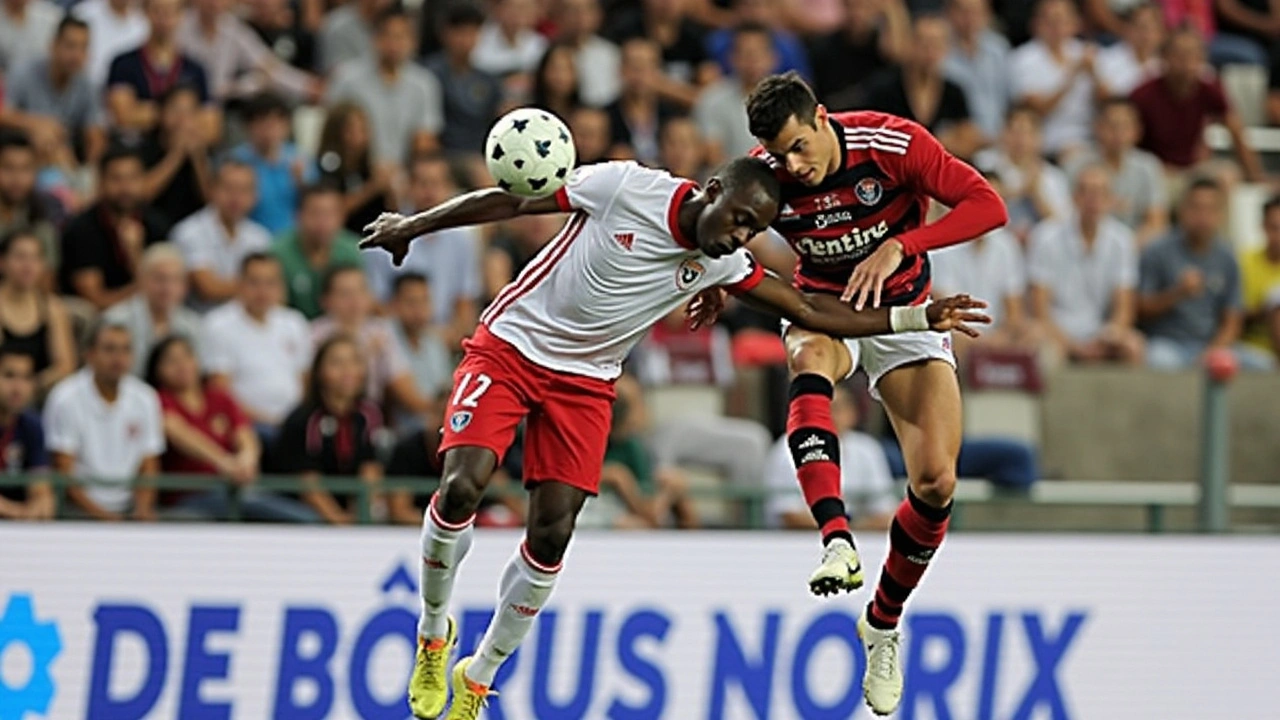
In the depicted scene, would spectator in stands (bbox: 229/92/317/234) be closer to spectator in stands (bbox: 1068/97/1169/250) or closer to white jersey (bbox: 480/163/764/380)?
white jersey (bbox: 480/163/764/380)

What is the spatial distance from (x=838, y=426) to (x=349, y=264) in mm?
2637

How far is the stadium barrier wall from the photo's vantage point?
11.2m

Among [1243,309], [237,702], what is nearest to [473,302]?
[237,702]

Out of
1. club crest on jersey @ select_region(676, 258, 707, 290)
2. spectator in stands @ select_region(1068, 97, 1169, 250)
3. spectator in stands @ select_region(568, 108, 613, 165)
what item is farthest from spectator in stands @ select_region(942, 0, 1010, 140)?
Result: club crest on jersey @ select_region(676, 258, 707, 290)

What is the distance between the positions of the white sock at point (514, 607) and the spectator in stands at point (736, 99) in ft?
18.4

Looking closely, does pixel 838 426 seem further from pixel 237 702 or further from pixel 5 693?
pixel 5 693

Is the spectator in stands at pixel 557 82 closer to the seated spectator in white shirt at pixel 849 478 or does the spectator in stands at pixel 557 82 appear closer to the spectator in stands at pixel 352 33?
the spectator in stands at pixel 352 33

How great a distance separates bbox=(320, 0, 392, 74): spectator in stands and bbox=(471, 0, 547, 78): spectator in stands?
0.62 m

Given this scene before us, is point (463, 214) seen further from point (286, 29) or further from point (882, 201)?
point (286, 29)

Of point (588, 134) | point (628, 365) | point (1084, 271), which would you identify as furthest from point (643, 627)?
point (1084, 271)

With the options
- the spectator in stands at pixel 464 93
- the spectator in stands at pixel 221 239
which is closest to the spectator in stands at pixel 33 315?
the spectator in stands at pixel 221 239

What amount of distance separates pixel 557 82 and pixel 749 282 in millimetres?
5454

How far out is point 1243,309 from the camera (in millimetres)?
15180

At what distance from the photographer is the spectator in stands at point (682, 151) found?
14266mm
